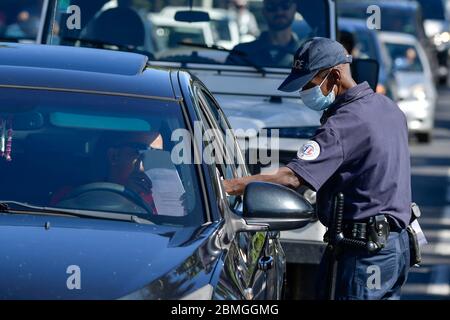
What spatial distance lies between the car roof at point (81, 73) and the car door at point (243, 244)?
9.2 inches

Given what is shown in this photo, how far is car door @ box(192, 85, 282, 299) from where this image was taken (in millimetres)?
4977

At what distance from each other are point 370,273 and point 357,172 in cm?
43

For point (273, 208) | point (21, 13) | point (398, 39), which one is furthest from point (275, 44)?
point (398, 39)

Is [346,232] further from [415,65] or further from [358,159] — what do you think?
[415,65]

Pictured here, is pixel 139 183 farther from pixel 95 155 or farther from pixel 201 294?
pixel 201 294

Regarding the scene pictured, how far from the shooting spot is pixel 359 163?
18.9ft

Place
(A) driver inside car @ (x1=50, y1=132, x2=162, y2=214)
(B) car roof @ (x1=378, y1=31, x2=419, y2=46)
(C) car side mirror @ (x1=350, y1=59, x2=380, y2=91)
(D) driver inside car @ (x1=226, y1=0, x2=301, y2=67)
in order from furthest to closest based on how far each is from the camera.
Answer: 1. (B) car roof @ (x1=378, y1=31, x2=419, y2=46)
2. (D) driver inside car @ (x1=226, y1=0, x2=301, y2=67)
3. (C) car side mirror @ (x1=350, y1=59, x2=380, y2=91)
4. (A) driver inside car @ (x1=50, y1=132, x2=162, y2=214)

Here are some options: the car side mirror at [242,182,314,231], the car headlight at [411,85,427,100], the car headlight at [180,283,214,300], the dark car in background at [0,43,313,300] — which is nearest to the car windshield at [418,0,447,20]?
the car headlight at [411,85,427,100]

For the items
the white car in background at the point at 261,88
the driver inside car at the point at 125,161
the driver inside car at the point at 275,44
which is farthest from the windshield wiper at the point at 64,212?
the driver inside car at the point at 275,44

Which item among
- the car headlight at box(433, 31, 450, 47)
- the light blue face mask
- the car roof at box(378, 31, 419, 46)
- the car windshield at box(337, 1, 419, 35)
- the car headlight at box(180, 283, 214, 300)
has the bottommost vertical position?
the car headlight at box(180, 283, 214, 300)

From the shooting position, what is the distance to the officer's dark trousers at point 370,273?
18.9 ft

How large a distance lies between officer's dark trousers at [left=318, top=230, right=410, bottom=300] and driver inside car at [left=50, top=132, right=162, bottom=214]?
100cm

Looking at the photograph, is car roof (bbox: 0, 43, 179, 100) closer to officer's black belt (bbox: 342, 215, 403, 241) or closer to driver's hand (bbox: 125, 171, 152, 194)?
driver's hand (bbox: 125, 171, 152, 194)
